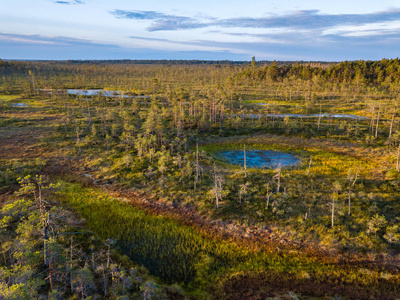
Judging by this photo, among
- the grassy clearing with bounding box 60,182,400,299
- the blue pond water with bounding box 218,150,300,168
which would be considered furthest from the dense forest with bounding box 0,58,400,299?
the blue pond water with bounding box 218,150,300,168

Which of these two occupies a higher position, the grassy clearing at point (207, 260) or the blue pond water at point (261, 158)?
the blue pond water at point (261, 158)

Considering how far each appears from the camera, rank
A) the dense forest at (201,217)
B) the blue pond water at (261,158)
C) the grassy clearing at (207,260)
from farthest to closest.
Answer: the blue pond water at (261,158) → the grassy clearing at (207,260) → the dense forest at (201,217)

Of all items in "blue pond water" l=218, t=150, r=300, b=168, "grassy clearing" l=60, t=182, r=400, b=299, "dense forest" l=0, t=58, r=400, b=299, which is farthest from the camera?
"blue pond water" l=218, t=150, r=300, b=168

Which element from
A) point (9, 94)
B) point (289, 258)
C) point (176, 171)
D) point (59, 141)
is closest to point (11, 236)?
point (176, 171)

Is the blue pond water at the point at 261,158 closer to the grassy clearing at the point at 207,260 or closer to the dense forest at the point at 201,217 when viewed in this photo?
the dense forest at the point at 201,217

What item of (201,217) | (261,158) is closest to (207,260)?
(201,217)

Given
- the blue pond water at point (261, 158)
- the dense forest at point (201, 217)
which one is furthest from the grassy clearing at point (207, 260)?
the blue pond water at point (261, 158)

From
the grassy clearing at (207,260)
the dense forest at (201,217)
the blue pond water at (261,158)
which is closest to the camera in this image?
the dense forest at (201,217)

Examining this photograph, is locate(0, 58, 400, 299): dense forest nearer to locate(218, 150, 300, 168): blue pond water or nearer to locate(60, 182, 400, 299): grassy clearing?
locate(60, 182, 400, 299): grassy clearing

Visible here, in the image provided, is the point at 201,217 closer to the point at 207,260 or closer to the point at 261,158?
the point at 207,260

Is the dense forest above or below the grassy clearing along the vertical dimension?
above
